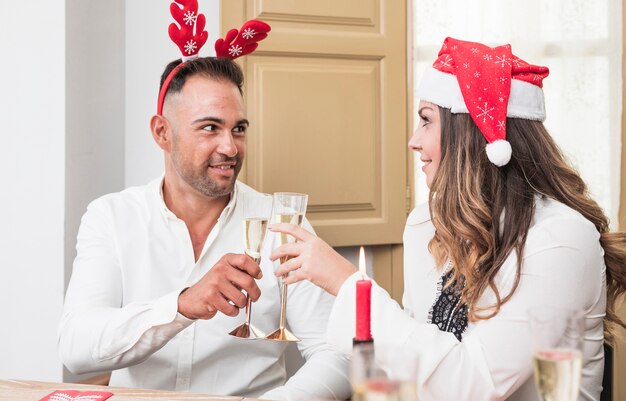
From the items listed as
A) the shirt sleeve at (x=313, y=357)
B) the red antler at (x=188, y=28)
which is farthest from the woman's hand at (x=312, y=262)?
the red antler at (x=188, y=28)

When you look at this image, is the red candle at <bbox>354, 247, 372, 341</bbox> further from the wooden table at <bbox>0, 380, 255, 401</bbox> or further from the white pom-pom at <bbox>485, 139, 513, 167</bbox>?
the white pom-pom at <bbox>485, 139, 513, 167</bbox>

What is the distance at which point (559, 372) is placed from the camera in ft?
2.86

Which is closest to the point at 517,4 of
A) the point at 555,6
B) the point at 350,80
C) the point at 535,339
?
the point at 555,6

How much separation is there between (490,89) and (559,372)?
0.87m

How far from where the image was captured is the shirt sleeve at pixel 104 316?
179 cm

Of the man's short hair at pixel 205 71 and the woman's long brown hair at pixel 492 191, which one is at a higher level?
the man's short hair at pixel 205 71

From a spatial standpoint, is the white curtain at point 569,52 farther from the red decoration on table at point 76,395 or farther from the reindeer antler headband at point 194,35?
the red decoration on table at point 76,395

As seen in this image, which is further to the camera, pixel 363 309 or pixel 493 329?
pixel 493 329

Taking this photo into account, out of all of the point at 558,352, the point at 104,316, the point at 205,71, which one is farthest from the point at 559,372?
the point at 205,71

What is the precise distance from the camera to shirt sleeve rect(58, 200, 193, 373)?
179 centimetres

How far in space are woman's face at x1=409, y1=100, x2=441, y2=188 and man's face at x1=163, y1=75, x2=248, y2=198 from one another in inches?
24.6

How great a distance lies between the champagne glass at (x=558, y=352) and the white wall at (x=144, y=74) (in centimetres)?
226

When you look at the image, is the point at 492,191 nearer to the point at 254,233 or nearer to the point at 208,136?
the point at 254,233

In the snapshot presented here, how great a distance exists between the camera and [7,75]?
2561 mm
